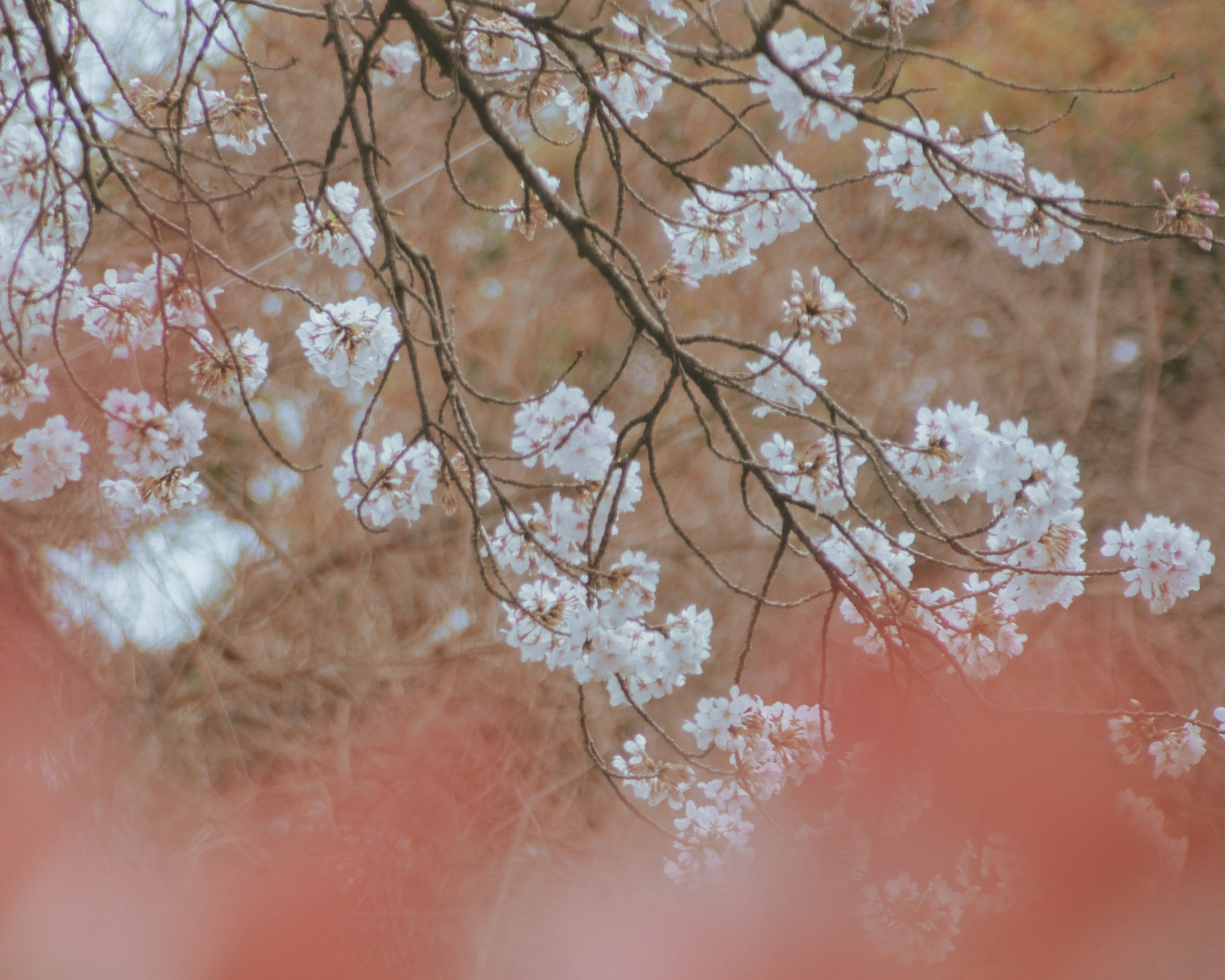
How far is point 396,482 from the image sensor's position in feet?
2.74

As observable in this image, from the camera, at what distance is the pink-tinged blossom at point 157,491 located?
813 mm

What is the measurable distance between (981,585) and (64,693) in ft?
5.85

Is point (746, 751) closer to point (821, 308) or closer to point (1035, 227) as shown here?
point (821, 308)

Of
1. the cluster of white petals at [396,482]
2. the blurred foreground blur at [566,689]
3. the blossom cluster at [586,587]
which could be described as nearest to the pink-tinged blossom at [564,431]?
the blossom cluster at [586,587]

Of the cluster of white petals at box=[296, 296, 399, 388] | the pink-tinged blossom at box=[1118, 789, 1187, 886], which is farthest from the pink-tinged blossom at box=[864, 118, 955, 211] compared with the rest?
the pink-tinged blossom at box=[1118, 789, 1187, 886]

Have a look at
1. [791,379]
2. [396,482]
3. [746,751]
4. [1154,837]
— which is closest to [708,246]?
[791,379]

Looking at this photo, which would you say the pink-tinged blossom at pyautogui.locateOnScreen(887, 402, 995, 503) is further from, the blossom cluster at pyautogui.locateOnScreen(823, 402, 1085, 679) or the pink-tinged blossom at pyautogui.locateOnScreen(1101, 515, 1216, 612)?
the pink-tinged blossom at pyautogui.locateOnScreen(1101, 515, 1216, 612)

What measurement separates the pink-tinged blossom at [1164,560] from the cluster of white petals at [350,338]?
2.22 ft

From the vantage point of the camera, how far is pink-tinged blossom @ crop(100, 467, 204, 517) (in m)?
0.81

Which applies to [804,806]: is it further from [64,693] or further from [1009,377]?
[64,693]

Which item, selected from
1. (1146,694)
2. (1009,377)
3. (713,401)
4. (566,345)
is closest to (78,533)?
(566,345)

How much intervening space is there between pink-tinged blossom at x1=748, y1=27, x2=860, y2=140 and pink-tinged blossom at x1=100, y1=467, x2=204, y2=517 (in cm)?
59

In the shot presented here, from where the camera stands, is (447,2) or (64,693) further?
(64,693)

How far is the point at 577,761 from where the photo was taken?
183cm
